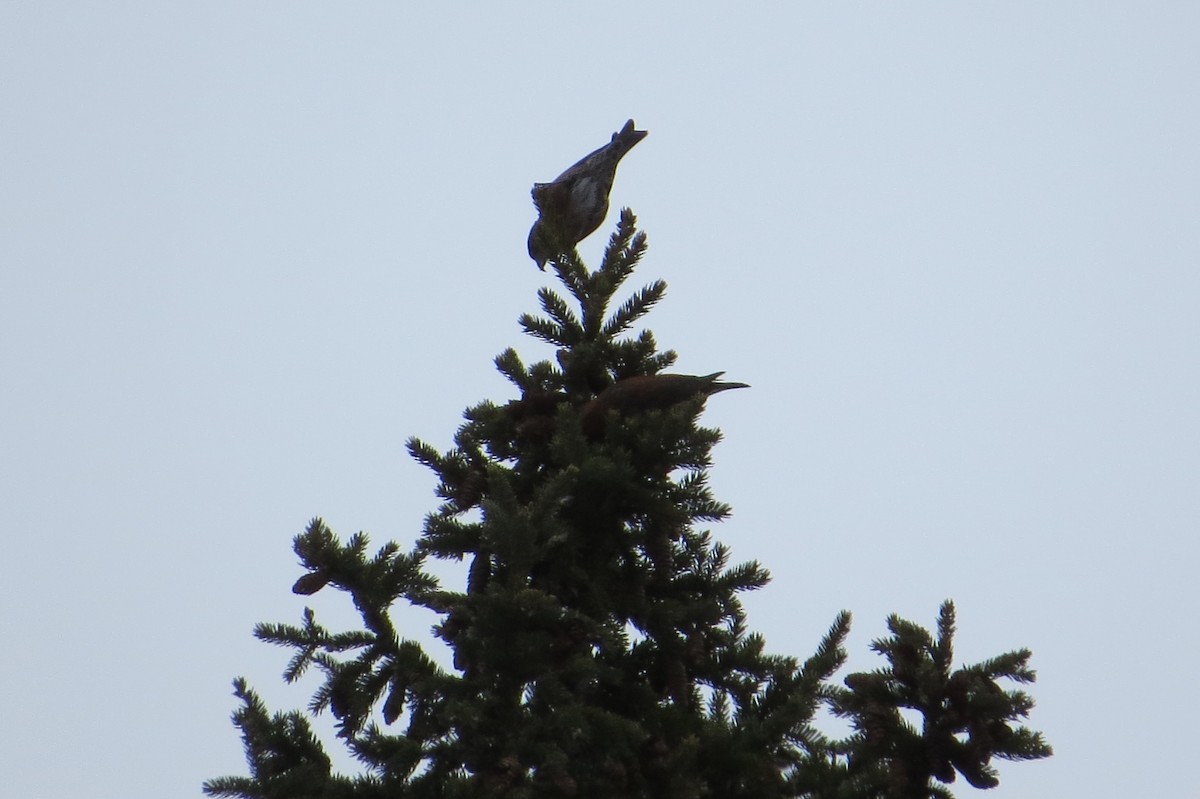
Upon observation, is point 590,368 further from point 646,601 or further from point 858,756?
point 858,756

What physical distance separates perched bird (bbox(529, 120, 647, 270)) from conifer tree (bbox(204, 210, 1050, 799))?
0.77m

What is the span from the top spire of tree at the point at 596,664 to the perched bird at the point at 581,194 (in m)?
0.75

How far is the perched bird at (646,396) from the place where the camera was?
3895 millimetres

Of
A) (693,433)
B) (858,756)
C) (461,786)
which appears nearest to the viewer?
(461,786)

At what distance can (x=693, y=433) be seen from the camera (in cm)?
371

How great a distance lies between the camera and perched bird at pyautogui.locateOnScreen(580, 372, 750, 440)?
3.89m

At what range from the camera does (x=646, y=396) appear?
3.89 m

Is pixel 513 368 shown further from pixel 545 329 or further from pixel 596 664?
pixel 596 664

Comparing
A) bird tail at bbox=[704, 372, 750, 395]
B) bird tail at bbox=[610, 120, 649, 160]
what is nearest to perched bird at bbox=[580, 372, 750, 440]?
bird tail at bbox=[704, 372, 750, 395]

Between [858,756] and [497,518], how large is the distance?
1348 mm

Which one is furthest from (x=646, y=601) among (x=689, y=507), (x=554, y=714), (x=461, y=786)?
(x=461, y=786)

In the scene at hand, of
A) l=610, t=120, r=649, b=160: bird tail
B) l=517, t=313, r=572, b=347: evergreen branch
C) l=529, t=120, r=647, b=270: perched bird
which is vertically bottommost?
l=517, t=313, r=572, b=347: evergreen branch

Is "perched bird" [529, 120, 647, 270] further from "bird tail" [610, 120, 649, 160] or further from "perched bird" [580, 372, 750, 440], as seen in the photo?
"perched bird" [580, 372, 750, 440]

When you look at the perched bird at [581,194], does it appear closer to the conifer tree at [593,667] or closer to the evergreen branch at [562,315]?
the evergreen branch at [562,315]
